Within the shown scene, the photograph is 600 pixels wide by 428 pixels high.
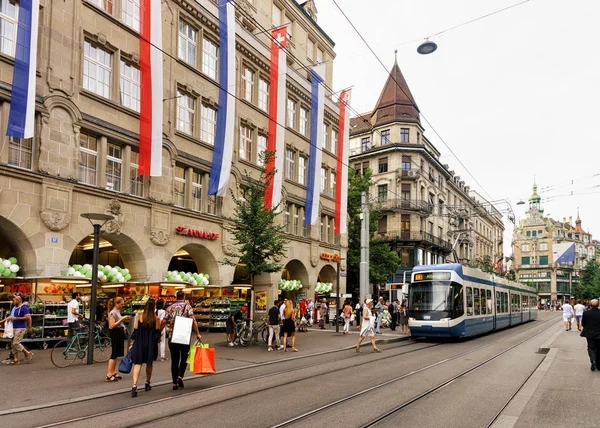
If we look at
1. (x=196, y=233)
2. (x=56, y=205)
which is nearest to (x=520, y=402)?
A: (x=56, y=205)

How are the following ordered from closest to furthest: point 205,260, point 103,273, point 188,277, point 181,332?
1. point 181,332
2. point 103,273
3. point 188,277
4. point 205,260

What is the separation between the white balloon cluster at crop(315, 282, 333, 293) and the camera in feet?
120

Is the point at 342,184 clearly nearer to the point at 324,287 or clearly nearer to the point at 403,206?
the point at 324,287

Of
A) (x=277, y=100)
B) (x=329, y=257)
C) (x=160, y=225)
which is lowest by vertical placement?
(x=329, y=257)

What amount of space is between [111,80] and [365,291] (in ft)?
48.8

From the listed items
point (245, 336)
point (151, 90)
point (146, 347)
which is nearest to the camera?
point (146, 347)

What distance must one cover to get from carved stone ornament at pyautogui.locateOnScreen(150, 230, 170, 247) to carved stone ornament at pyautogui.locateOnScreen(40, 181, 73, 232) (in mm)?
4083

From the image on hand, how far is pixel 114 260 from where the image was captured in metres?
26.3

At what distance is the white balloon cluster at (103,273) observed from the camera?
1825 centimetres

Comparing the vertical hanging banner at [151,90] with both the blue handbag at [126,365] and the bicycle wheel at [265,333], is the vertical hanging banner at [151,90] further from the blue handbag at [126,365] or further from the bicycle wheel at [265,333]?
the blue handbag at [126,365]

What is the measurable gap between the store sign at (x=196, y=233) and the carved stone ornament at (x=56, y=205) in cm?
571

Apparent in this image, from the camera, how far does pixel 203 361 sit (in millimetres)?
9680

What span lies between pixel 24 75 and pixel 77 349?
886 centimetres

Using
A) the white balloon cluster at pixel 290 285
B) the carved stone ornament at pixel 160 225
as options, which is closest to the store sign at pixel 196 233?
the carved stone ornament at pixel 160 225
